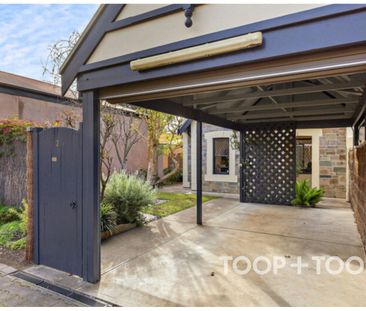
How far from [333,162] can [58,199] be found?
9528mm

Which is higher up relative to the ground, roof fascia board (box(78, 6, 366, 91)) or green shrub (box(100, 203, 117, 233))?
roof fascia board (box(78, 6, 366, 91))

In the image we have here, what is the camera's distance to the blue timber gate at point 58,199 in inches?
141

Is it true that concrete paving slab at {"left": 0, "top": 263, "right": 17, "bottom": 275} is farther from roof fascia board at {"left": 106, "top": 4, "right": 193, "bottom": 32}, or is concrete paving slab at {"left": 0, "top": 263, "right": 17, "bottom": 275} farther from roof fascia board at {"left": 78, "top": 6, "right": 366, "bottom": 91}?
roof fascia board at {"left": 106, "top": 4, "right": 193, "bottom": 32}

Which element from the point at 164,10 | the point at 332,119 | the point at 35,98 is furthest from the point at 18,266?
the point at 332,119

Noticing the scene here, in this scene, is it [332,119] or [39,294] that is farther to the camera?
[332,119]

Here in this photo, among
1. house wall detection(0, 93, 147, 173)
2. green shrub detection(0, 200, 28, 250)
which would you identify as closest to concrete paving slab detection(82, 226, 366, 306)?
green shrub detection(0, 200, 28, 250)

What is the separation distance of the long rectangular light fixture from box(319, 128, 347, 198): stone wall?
894 cm

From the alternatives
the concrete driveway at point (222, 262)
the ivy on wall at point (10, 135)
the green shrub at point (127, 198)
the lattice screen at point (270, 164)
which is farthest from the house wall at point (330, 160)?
the ivy on wall at point (10, 135)

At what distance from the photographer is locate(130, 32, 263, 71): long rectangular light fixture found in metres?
2.36

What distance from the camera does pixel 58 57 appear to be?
654 centimetres

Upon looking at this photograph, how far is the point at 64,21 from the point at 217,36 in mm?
4694

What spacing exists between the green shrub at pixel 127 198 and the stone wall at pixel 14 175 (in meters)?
2.57

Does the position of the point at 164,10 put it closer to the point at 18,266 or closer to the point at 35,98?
the point at 18,266

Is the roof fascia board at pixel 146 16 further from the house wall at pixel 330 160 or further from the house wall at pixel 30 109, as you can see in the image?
the house wall at pixel 330 160
